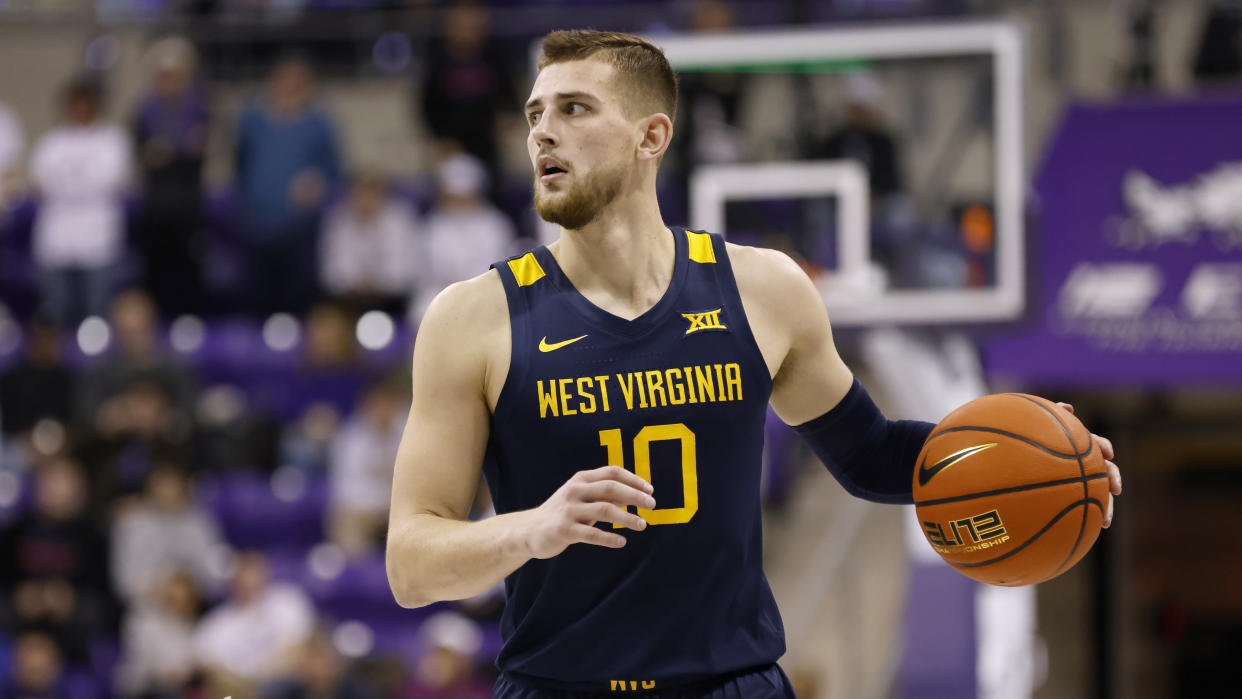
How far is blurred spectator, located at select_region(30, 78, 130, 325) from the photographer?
11.7m

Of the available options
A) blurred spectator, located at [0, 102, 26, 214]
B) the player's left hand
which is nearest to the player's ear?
the player's left hand

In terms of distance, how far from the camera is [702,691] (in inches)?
135

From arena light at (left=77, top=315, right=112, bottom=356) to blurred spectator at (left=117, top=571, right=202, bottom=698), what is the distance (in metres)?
2.64

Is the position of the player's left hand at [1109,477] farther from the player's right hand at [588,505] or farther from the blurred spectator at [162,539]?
the blurred spectator at [162,539]

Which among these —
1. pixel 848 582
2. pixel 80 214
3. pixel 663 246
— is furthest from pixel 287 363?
pixel 663 246

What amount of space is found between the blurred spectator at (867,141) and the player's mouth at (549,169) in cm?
509

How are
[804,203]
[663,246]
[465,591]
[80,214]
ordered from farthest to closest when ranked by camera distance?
[80,214] → [804,203] → [663,246] → [465,591]

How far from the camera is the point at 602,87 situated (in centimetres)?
352

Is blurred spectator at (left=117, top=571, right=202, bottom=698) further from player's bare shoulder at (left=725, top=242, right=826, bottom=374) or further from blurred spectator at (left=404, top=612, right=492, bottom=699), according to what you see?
player's bare shoulder at (left=725, top=242, right=826, bottom=374)

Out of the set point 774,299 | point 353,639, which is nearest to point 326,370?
point 353,639

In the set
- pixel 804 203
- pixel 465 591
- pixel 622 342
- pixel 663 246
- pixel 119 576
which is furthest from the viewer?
pixel 119 576

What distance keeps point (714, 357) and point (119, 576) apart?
24.9ft

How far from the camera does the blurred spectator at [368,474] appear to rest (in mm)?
10336

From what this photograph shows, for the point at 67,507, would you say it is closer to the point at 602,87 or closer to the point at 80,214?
the point at 80,214
